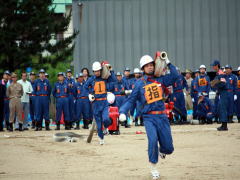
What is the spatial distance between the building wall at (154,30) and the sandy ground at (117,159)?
2169 centimetres

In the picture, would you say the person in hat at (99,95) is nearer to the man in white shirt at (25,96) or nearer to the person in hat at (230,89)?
the man in white shirt at (25,96)

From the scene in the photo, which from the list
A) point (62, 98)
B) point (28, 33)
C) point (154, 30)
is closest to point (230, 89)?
point (62, 98)

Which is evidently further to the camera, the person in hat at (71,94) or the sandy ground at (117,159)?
the person in hat at (71,94)

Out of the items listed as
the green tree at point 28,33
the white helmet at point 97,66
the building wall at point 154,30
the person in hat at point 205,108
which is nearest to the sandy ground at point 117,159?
the white helmet at point 97,66

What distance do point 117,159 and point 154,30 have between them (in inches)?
1116

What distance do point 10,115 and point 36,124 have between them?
1.19m

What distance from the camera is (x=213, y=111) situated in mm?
25266

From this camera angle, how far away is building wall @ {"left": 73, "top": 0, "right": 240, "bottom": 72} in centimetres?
3975

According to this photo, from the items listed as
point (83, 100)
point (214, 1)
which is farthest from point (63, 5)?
point (83, 100)

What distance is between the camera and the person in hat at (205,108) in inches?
992

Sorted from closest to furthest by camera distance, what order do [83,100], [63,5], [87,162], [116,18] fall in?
1. [87,162]
2. [83,100]
3. [116,18]
4. [63,5]

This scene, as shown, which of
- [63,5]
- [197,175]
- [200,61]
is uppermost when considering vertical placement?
[63,5]

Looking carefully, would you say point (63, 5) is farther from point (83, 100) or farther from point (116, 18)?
point (83, 100)

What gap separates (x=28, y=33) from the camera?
35.5 m
